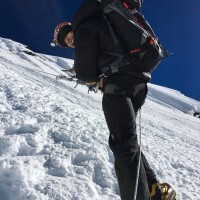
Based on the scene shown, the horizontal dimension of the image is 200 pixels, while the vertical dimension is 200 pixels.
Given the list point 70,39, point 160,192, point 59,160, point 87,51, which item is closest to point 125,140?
point 160,192

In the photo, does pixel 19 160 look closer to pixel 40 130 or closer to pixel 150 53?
pixel 40 130

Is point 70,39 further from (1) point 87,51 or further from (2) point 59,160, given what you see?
(2) point 59,160

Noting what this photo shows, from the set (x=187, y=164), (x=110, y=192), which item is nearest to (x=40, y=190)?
(x=110, y=192)

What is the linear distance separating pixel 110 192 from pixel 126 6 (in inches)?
75.3

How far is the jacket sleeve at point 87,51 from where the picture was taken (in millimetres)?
2650

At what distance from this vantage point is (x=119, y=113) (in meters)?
2.55

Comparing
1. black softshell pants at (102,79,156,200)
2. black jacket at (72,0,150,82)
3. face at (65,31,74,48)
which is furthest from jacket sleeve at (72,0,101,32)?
black softshell pants at (102,79,156,200)

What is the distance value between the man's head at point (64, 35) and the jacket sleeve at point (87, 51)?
280 millimetres

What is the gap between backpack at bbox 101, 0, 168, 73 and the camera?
2.70 m

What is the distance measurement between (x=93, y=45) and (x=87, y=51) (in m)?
0.07

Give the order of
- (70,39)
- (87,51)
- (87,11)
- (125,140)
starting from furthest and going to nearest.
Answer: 1. (70,39)
2. (87,11)
3. (87,51)
4. (125,140)

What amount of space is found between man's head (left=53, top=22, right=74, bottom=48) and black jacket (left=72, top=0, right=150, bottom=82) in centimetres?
22

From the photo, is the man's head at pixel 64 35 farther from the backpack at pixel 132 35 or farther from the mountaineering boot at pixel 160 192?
the mountaineering boot at pixel 160 192

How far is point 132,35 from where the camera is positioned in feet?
8.83
